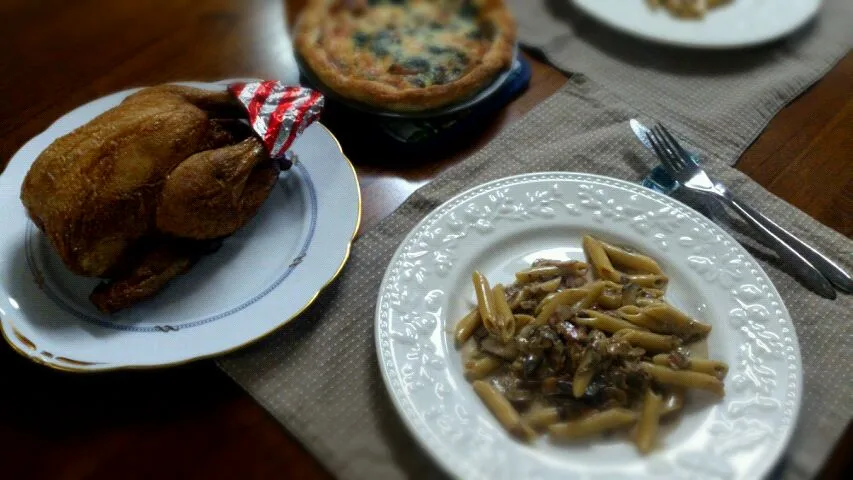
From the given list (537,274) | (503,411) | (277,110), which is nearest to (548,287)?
(537,274)

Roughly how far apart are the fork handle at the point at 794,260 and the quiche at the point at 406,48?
685 millimetres

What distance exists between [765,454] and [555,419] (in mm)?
307

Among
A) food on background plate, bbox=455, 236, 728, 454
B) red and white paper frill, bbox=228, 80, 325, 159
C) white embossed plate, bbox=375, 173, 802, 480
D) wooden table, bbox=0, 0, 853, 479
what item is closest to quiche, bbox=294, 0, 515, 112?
wooden table, bbox=0, 0, 853, 479

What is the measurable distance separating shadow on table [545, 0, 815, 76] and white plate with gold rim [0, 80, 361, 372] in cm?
89

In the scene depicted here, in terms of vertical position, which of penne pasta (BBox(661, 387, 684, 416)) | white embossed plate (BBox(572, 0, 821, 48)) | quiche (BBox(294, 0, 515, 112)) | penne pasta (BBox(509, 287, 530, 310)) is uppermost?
white embossed plate (BBox(572, 0, 821, 48))

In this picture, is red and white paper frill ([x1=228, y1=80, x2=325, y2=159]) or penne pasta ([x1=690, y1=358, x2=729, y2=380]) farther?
red and white paper frill ([x1=228, y1=80, x2=325, y2=159])

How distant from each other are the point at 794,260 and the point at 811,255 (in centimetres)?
5

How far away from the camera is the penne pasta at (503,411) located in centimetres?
105

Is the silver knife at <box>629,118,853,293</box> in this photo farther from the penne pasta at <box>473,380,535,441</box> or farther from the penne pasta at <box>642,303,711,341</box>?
the penne pasta at <box>473,380,535,441</box>

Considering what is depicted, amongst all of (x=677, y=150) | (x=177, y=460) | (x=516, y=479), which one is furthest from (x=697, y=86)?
(x=177, y=460)

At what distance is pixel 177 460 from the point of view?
109 cm

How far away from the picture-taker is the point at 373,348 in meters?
1.24

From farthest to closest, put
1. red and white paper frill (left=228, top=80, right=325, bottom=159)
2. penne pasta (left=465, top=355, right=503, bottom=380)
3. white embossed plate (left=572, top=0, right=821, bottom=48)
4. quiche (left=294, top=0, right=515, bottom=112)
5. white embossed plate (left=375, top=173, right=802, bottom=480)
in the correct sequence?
white embossed plate (left=572, top=0, right=821, bottom=48) < quiche (left=294, top=0, right=515, bottom=112) < red and white paper frill (left=228, top=80, right=325, bottom=159) < penne pasta (left=465, top=355, right=503, bottom=380) < white embossed plate (left=375, top=173, right=802, bottom=480)

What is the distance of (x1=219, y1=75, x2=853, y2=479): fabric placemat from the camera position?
1.10 m
